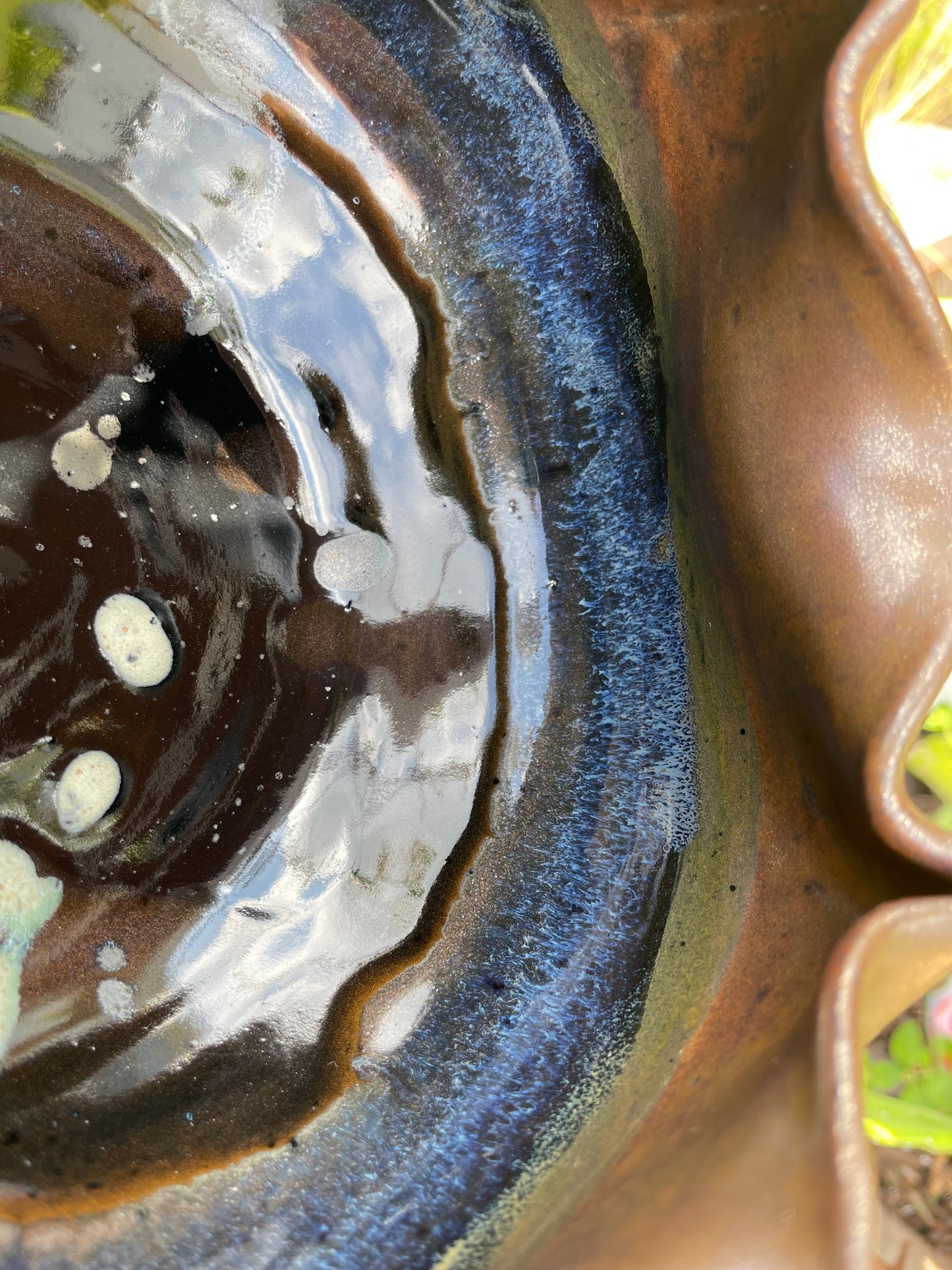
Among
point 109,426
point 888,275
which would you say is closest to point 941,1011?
point 888,275

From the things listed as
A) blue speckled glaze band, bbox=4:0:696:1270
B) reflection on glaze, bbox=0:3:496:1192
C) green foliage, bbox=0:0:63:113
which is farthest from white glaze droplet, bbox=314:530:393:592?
green foliage, bbox=0:0:63:113

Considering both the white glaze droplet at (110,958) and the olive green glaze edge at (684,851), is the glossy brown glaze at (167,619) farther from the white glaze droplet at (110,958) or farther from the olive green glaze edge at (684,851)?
the olive green glaze edge at (684,851)

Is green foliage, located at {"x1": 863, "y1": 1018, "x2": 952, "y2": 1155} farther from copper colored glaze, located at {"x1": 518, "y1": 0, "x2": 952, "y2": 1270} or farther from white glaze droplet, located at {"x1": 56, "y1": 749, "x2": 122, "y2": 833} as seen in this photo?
white glaze droplet, located at {"x1": 56, "y1": 749, "x2": 122, "y2": 833}

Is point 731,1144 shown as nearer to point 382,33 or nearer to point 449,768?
point 449,768

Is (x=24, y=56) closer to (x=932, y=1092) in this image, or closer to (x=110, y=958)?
(x=110, y=958)

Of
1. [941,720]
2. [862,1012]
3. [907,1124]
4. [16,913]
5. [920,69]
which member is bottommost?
[16,913]

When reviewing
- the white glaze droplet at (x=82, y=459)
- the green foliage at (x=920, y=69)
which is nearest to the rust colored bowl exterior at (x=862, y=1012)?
the green foliage at (x=920, y=69)

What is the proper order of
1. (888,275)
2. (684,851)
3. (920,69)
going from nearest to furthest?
(888,275) → (920,69) → (684,851)
